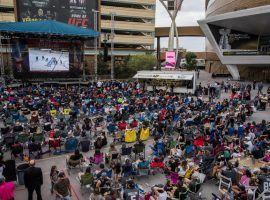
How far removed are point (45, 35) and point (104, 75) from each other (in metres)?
17.2

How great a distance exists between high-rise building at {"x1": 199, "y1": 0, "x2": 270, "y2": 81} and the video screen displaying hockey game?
24.4m

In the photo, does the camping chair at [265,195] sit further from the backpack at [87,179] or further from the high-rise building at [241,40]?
the high-rise building at [241,40]

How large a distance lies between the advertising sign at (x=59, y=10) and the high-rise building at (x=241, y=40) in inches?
954

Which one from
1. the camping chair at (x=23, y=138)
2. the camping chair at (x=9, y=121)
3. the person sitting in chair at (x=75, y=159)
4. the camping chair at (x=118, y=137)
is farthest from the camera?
the camping chair at (x=9, y=121)

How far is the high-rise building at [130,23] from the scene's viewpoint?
6268 cm

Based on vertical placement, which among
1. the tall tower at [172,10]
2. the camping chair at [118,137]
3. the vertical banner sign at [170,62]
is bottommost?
the camping chair at [118,137]

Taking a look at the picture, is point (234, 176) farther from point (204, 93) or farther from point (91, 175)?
point (204, 93)

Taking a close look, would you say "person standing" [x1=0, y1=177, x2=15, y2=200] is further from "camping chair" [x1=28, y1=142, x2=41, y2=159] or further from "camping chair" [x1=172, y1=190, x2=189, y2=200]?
"camping chair" [x1=172, y1=190, x2=189, y2=200]

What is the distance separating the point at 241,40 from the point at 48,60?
33448mm

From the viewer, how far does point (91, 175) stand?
9.09 metres

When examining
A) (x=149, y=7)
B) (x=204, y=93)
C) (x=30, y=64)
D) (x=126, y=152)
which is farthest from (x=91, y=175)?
(x=149, y=7)

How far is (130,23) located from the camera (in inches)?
2544

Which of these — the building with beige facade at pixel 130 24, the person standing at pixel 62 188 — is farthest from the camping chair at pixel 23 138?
the building with beige facade at pixel 130 24

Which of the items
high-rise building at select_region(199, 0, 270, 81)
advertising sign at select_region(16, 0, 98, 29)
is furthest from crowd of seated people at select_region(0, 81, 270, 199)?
advertising sign at select_region(16, 0, 98, 29)
